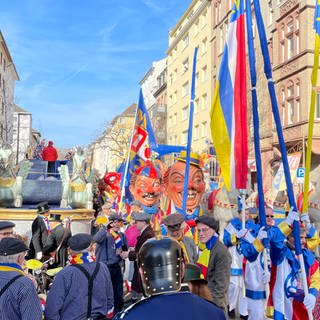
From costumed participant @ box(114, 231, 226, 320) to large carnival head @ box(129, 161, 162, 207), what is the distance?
1005 cm

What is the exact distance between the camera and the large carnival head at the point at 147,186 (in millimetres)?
12320

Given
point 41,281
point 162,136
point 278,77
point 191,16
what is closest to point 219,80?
point 41,281

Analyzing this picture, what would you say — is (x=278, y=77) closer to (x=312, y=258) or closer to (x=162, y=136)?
(x=312, y=258)

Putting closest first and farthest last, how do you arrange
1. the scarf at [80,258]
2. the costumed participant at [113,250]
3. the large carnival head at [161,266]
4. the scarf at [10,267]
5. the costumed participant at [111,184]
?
the large carnival head at [161,266], the scarf at [10,267], the scarf at [80,258], the costumed participant at [113,250], the costumed participant at [111,184]

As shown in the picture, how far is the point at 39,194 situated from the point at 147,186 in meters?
2.97

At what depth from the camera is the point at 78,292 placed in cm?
334

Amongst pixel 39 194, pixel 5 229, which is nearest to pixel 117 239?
pixel 5 229

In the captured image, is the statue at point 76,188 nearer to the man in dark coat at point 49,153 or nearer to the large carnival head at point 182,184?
the large carnival head at point 182,184

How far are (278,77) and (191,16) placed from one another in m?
20.2

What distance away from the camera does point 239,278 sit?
273 inches

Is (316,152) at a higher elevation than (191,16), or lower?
lower

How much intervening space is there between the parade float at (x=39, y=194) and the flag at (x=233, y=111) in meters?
5.51

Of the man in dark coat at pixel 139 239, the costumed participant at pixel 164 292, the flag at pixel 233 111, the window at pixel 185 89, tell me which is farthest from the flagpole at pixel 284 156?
the window at pixel 185 89

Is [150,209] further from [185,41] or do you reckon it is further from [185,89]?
[185,41]
